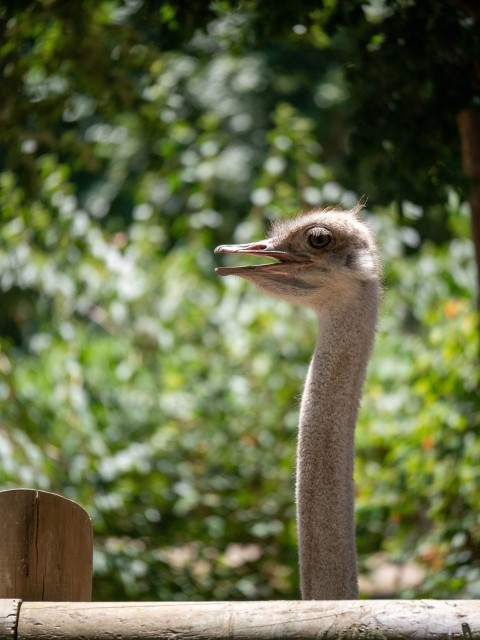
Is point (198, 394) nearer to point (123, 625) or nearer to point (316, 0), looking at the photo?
point (316, 0)

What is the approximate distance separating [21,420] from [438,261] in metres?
2.46

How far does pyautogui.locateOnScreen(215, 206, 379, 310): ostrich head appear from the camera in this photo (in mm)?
2723

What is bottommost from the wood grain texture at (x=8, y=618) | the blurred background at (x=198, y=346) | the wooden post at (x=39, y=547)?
the blurred background at (x=198, y=346)

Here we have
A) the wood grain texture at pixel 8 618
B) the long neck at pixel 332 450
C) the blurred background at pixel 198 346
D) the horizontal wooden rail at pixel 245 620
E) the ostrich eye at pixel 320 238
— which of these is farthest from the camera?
the blurred background at pixel 198 346

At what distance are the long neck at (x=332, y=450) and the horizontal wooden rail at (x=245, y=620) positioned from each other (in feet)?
A: 2.00

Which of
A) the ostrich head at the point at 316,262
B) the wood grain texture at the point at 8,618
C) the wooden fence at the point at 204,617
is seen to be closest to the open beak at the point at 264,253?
the ostrich head at the point at 316,262

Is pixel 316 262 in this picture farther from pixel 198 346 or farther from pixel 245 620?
pixel 198 346

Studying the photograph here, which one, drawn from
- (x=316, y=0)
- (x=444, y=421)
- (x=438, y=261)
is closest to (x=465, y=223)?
(x=438, y=261)

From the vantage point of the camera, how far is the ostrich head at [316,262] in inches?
107

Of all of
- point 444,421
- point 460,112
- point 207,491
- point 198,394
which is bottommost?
point 207,491

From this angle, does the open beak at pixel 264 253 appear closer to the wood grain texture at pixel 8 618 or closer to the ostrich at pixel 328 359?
the ostrich at pixel 328 359

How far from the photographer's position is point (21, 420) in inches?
200

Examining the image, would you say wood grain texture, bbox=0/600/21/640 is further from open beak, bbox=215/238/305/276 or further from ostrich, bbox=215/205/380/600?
open beak, bbox=215/238/305/276

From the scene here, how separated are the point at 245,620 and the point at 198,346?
453 centimetres
